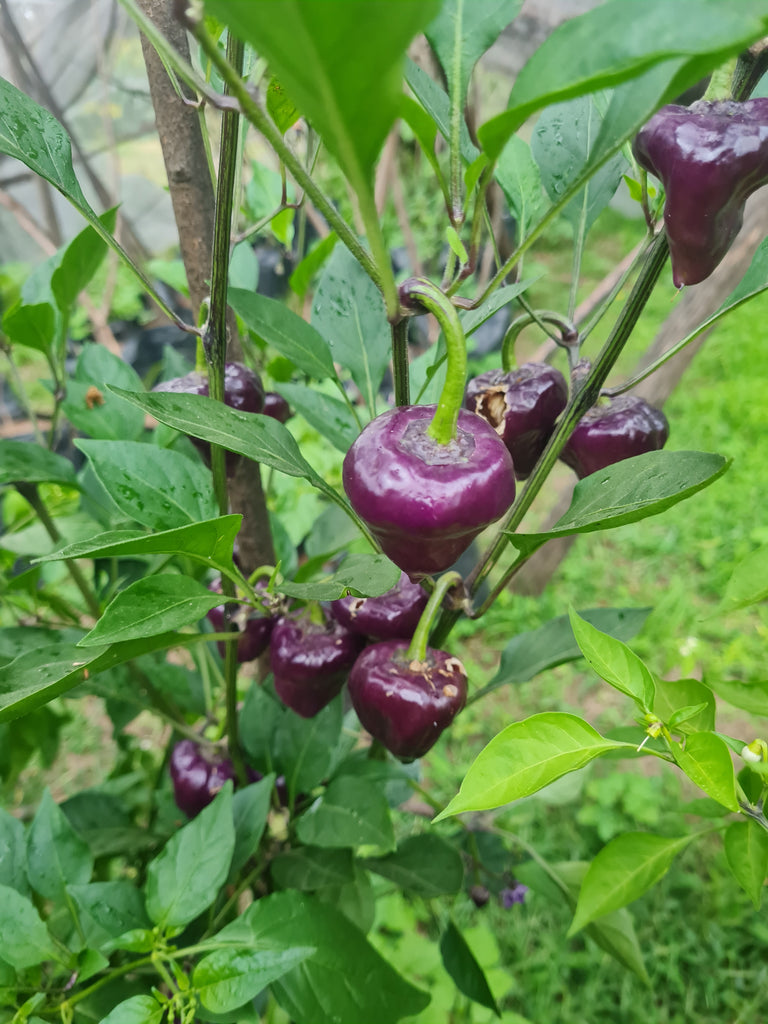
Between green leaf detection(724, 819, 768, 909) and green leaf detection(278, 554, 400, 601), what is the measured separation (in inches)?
9.1

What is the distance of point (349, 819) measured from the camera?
0.48m

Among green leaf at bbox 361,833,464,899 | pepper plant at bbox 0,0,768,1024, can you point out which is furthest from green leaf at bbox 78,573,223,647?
green leaf at bbox 361,833,464,899

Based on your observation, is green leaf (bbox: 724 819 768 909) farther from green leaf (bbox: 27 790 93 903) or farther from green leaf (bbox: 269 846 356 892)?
green leaf (bbox: 27 790 93 903)

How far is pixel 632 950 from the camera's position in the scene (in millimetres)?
596

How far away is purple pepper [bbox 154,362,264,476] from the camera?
0.43 m

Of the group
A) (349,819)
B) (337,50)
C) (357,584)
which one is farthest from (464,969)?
(337,50)

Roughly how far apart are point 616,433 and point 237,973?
36cm

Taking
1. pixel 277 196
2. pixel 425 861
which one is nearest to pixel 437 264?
pixel 277 196

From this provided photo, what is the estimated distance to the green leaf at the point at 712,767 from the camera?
315 millimetres

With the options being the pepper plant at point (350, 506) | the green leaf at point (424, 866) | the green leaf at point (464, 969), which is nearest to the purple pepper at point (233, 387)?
the pepper plant at point (350, 506)

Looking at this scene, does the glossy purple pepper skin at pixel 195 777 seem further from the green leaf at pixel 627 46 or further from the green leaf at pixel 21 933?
the green leaf at pixel 627 46

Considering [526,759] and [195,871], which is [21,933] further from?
[526,759]

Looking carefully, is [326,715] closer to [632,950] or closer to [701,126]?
[632,950]

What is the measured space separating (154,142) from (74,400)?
105 inches
